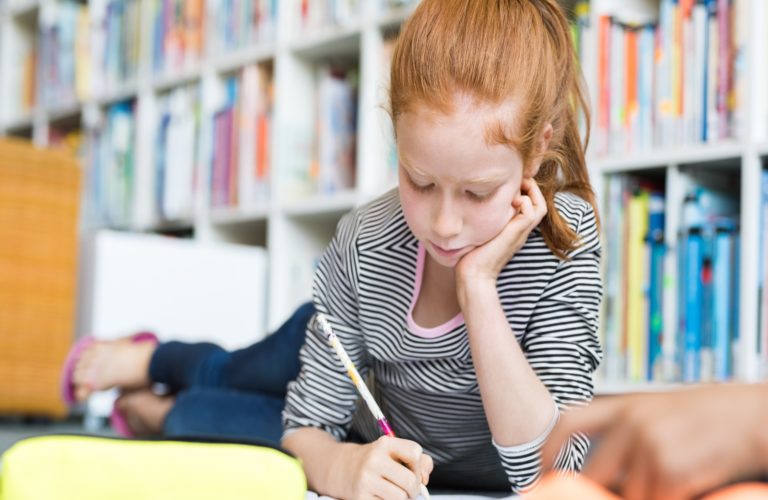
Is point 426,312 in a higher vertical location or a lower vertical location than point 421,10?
lower

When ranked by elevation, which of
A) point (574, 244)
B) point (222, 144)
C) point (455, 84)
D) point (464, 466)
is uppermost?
point (222, 144)

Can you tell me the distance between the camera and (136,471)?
57cm

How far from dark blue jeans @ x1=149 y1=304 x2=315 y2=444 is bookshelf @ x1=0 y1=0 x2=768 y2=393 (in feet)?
1.28

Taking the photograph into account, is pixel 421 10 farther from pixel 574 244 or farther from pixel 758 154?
pixel 758 154

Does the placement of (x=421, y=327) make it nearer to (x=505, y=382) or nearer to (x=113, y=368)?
(x=505, y=382)

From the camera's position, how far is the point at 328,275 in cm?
102

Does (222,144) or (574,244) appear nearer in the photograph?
(574,244)

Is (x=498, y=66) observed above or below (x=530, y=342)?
above

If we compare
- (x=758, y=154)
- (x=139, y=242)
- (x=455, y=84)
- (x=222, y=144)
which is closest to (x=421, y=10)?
(x=455, y=84)

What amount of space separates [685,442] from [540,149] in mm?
521

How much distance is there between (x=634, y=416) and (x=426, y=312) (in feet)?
1.95

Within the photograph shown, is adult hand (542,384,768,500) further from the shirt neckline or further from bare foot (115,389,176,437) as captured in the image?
bare foot (115,389,176,437)

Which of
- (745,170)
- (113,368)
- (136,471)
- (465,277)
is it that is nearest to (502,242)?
(465,277)

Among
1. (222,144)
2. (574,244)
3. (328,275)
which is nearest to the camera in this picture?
(574,244)
